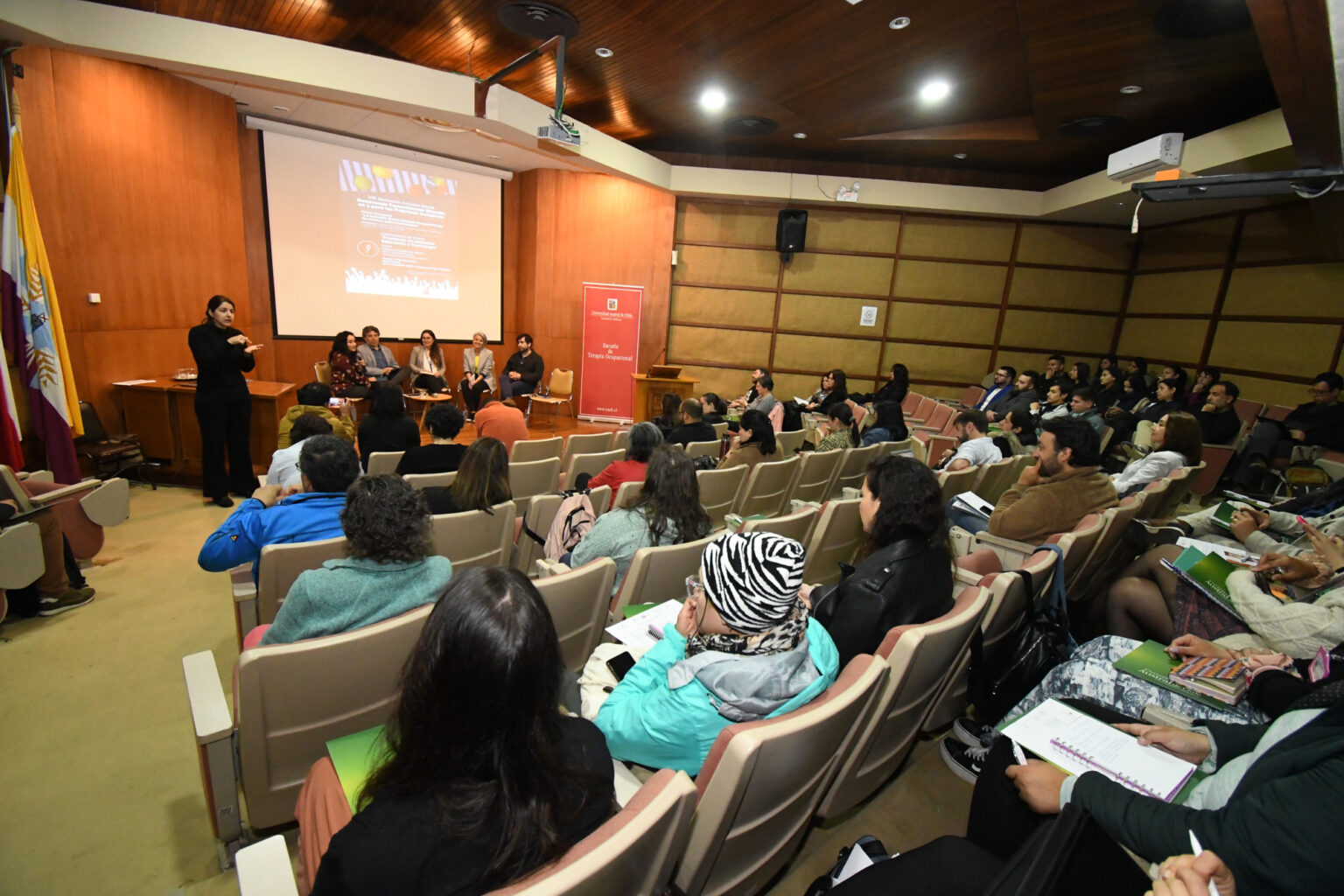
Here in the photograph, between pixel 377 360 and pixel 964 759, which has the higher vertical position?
pixel 377 360

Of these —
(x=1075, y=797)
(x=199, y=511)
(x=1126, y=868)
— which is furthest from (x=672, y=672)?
(x=199, y=511)

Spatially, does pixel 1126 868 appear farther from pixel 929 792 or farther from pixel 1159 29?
pixel 1159 29

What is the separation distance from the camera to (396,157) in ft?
26.1

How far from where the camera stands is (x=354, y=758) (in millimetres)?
1274

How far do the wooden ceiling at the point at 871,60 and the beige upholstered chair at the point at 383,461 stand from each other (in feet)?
Result: 12.6

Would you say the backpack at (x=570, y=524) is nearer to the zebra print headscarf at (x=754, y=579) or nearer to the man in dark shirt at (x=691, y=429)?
the zebra print headscarf at (x=754, y=579)

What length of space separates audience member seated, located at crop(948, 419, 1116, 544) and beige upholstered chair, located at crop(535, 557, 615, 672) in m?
2.18

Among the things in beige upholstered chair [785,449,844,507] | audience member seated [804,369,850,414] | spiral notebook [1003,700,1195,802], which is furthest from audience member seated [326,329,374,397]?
spiral notebook [1003,700,1195,802]

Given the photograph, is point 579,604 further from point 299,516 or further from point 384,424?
point 384,424

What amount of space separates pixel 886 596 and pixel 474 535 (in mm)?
Result: 1728

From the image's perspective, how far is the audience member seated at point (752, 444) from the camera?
13.9 feet

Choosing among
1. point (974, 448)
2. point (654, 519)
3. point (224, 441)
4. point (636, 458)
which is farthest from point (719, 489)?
point (224, 441)

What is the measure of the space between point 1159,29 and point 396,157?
26.6 ft

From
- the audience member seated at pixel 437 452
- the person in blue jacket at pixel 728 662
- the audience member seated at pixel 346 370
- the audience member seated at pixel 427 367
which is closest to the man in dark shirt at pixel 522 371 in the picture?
the audience member seated at pixel 427 367
